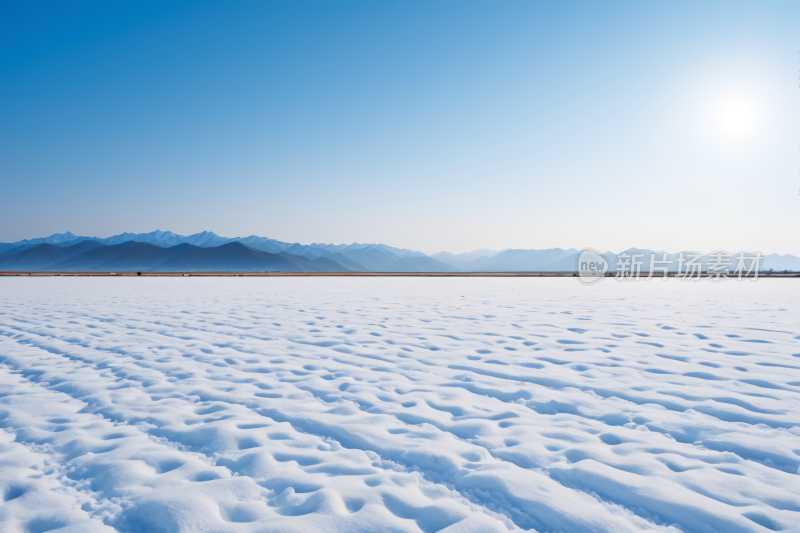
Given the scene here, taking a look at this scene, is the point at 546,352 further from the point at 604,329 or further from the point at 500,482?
the point at 500,482

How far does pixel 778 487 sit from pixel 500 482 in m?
1.87

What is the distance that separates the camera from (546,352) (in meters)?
6.76

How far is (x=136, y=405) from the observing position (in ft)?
14.7

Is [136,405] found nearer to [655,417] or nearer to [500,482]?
[500,482]

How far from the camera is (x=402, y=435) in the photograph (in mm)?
3658

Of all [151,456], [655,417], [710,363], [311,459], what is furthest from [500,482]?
[710,363]

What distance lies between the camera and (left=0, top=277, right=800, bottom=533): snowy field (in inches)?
101

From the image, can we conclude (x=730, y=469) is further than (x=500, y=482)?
Yes

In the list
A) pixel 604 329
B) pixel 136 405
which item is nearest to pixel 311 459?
pixel 136 405

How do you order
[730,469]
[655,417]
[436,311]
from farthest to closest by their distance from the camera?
[436,311], [655,417], [730,469]

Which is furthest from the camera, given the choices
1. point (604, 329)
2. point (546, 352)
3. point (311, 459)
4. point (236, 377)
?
point (604, 329)

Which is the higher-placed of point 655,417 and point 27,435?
point 655,417

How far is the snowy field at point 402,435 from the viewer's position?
8.39 feet

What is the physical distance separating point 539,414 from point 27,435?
15.7 ft
